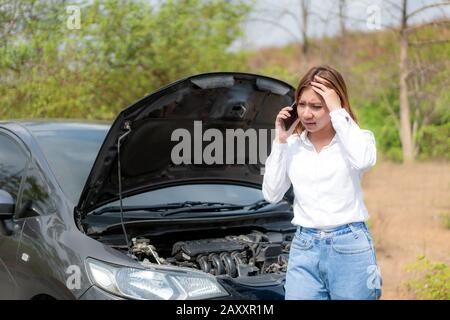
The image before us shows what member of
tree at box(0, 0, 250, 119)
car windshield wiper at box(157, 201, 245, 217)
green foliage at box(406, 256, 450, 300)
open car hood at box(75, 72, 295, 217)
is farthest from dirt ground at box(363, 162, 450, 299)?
tree at box(0, 0, 250, 119)

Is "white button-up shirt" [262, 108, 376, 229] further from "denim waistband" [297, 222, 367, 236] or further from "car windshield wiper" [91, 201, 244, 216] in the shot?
"car windshield wiper" [91, 201, 244, 216]

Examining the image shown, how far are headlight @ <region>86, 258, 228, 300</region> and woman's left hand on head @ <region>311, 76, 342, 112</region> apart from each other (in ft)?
3.52

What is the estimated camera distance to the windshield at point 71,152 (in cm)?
370

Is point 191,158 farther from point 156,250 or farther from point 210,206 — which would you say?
point 156,250

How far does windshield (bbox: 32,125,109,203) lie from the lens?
370 centimetres

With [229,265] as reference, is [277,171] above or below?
above

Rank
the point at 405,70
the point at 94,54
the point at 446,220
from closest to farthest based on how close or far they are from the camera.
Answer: the point at 446,220 → the point at 94,54 → the point at 405,70

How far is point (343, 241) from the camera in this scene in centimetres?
283

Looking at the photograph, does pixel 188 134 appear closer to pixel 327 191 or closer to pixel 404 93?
pixel 327 191

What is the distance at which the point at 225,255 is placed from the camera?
371cm

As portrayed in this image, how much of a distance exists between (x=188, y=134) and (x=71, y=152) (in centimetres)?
75

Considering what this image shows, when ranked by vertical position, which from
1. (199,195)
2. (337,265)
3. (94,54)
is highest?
(94,54)

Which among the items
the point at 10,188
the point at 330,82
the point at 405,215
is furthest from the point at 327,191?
the point at 405,215
